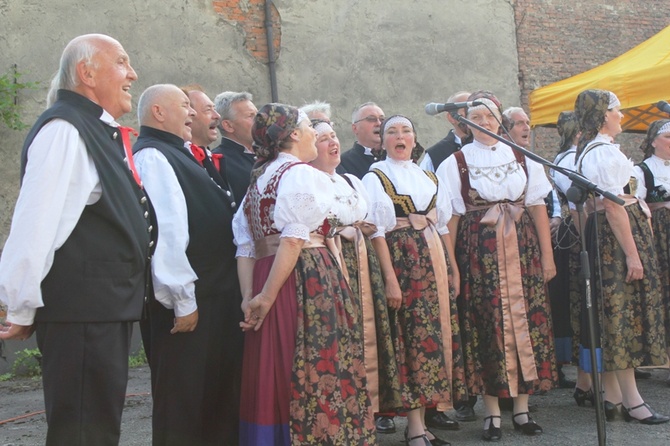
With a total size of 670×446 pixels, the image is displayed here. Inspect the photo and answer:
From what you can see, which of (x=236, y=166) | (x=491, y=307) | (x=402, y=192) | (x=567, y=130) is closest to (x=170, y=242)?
(x=236, y=166)

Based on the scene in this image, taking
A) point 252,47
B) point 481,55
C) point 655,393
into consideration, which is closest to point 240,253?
point 655,393

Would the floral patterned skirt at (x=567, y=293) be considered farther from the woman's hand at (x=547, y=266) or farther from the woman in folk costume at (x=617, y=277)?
the woman's hand at (x=547, y=266)

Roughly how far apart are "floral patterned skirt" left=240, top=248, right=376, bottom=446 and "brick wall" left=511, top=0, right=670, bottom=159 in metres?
8.82

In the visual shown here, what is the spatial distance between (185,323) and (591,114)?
296 cm

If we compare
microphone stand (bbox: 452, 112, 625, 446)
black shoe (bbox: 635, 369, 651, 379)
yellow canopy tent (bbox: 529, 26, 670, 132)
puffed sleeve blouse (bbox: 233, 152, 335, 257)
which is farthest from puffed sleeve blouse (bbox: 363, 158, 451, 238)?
yellow canopy tent (bbox: 529, 26, 670, 132)

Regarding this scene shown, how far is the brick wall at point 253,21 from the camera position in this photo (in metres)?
10.2

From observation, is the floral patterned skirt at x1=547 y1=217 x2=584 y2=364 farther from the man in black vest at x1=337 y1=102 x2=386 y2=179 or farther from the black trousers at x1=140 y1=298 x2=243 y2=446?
the black trousers at x1=140 y1=298 x2=243 y2=446

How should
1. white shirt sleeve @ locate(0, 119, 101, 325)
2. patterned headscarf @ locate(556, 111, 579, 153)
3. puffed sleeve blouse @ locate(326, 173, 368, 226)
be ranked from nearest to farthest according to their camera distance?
white shirt sleeve @ locate(0, 119, 101, 325)
puffed sleeve blouse @ locate(326, 173, 368, 226)
patterned headscarf @ locate(556, 111, 579, 153)

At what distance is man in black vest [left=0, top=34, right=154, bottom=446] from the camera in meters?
2.84

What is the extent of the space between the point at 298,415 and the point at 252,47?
24.5 feet

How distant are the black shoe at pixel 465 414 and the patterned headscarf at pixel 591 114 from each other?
1.78m

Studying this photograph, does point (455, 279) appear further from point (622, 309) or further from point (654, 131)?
point (654, 131)

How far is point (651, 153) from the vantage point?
618 centimetres

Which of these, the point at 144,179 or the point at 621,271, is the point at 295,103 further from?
the point at 144,179
